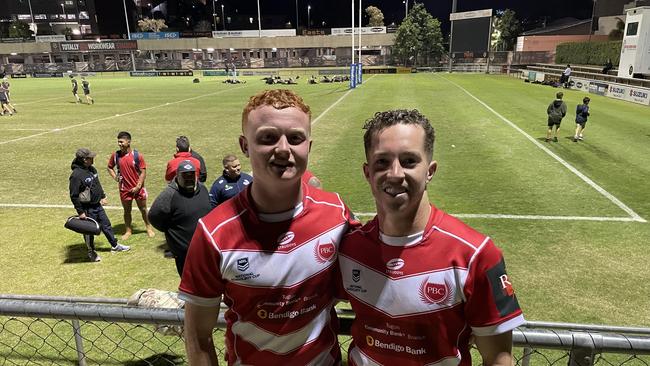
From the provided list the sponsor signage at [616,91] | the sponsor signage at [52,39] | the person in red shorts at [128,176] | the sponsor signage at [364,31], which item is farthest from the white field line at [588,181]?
the sponsor signage at [52,39]

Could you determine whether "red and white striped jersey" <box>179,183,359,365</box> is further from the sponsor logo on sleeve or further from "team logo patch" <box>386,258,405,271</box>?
the sponsor logo on sleeve

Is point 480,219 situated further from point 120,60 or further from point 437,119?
point 120,60

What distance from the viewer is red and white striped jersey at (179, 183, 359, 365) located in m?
2.32

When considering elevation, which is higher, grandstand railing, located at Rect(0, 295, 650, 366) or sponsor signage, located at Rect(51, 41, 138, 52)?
sponsor signage, located at Rect(51, 41, 138, 52)

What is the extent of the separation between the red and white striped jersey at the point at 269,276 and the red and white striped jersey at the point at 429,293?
0.21 metres

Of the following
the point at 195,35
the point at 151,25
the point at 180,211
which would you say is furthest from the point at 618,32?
the point at 151,25

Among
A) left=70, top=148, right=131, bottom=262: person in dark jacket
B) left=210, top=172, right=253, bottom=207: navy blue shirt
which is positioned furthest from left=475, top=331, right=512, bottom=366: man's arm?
left=70, top=148, right=131, bottom=262: person in dark jacket

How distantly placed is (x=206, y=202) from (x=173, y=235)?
613 mm

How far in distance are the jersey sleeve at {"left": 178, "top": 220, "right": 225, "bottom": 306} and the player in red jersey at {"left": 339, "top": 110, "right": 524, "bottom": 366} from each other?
706 mm

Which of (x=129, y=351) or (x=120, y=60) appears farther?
(x=120, y=60)

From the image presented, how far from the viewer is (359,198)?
1088 cm

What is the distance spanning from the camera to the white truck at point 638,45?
30.8m

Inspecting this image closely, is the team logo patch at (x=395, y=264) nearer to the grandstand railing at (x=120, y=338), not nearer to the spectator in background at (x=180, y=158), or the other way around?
the grandstand railing at (x=120, y=338)

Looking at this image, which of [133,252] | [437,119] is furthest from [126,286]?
[437,119]
